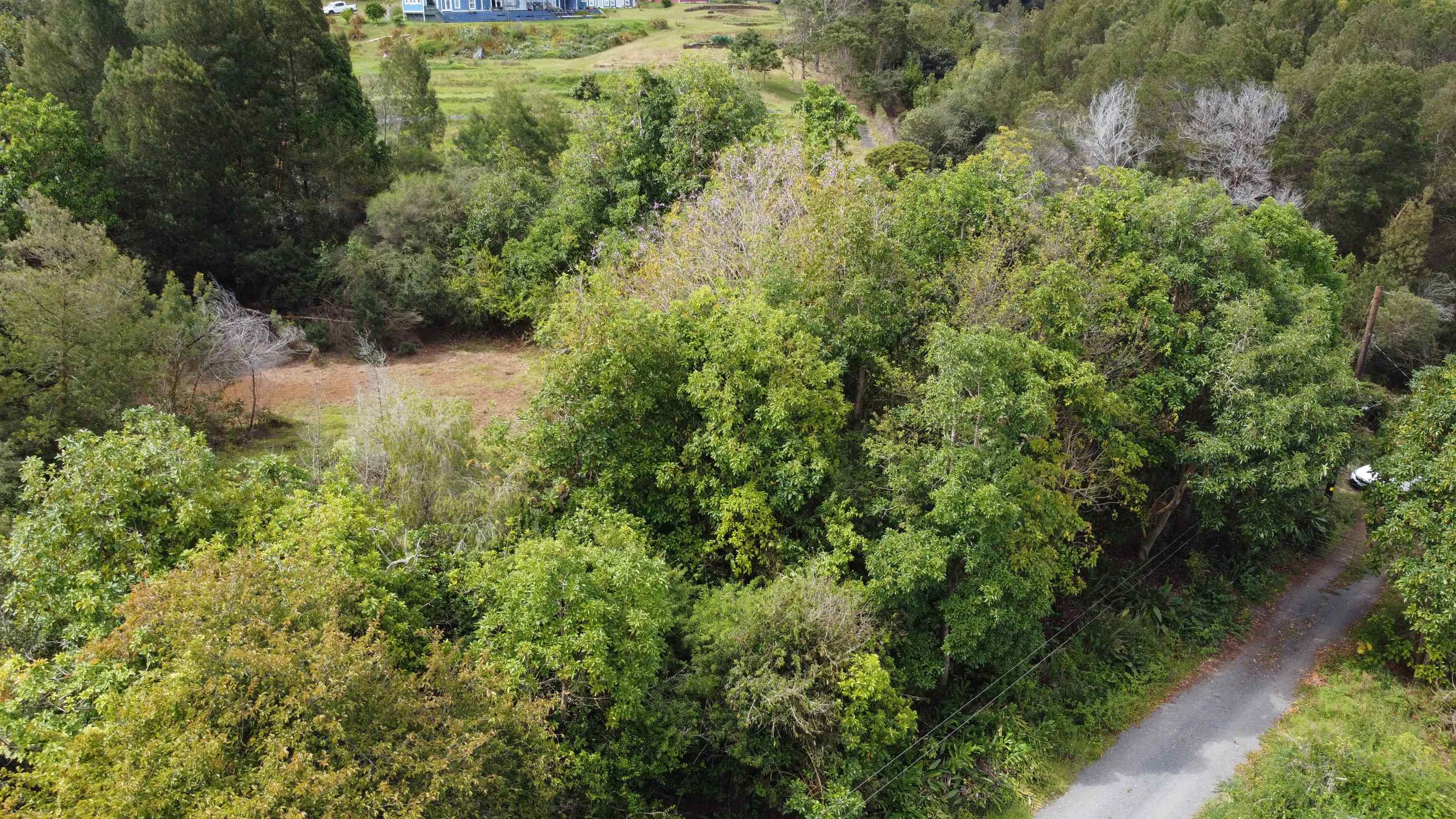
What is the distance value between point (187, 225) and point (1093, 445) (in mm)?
30811

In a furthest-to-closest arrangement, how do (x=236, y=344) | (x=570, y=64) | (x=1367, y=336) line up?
(x=570, y=64)
(x=1367, y=336)
(x=236, y=344)

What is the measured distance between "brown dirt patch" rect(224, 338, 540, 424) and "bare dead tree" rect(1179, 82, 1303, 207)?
29805mm

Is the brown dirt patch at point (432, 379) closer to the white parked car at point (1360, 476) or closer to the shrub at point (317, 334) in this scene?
the shrub at point (317, 334)

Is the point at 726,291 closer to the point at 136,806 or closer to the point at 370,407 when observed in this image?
the point at 370,407

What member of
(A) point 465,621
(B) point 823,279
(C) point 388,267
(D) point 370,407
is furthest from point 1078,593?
(C) point 388,267

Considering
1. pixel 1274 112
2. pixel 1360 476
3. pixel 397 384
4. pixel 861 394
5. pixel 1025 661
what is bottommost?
pixel 1025 661

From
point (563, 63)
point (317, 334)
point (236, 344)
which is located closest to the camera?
point (236, 344)

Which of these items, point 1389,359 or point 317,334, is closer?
point 317,334

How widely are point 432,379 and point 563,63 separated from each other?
157 feet

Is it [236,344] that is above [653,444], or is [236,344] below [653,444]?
above

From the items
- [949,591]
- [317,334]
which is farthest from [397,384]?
[949,591]

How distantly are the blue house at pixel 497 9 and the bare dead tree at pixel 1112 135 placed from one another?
6429cm

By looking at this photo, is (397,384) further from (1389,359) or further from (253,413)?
(1389,359)

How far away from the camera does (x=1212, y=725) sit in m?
20.1
